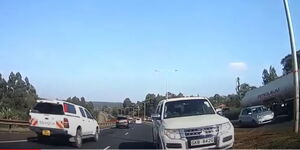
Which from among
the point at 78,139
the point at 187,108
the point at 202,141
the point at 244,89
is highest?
the point at 244,89

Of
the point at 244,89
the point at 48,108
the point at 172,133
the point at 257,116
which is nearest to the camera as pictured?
the point at 172,133

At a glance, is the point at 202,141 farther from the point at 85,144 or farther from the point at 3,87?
the point at 3,87

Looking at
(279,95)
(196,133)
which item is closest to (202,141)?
(196,133)

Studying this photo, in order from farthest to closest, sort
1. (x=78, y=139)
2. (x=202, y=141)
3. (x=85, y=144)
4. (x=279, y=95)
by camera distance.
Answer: (x=279, y=95), (x=85, y=144), (x=78, y=139), (x=202, y=141)

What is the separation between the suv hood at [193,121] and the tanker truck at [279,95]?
67.7 feet

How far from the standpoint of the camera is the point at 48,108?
1916 cm

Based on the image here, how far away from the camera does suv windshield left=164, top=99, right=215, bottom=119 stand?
1431 centimetres

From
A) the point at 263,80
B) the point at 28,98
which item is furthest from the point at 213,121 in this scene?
the point at 263,80

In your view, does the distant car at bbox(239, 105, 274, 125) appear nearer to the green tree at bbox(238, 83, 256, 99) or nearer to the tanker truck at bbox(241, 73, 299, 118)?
the tanker truck at bbox(241, 73, 299, 118)

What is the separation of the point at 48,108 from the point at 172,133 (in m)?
8.31

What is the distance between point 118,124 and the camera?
174 feet

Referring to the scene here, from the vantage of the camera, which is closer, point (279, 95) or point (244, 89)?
point (279, 95)

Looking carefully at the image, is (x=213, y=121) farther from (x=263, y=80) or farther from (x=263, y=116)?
(x=263, y=80)

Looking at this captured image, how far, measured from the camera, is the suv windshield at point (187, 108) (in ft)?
46.9
